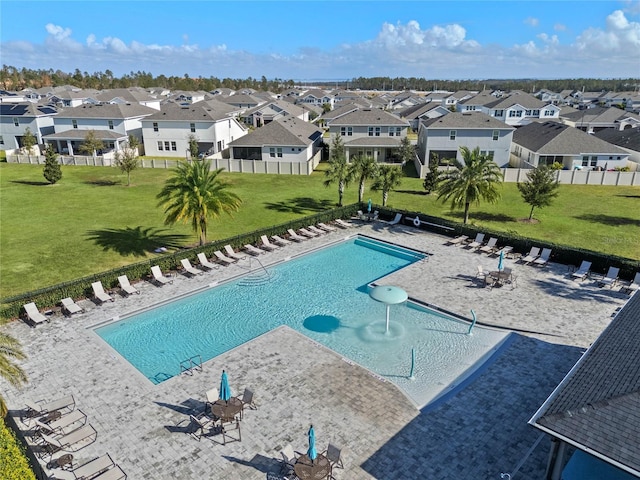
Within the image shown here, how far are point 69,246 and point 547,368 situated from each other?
2793 centimetres

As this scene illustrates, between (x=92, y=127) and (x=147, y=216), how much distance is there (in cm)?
3427

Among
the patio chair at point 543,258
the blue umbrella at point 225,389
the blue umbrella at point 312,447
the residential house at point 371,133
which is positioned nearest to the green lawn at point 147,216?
the patio chair at point 543,258

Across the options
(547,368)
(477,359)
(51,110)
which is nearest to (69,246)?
(477,359)

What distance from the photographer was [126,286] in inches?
902

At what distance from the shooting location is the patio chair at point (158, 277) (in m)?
23.9

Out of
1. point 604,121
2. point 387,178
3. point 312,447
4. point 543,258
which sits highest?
point 604,121

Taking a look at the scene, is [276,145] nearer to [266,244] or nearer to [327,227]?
[327,227]

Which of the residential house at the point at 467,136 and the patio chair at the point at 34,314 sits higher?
the residential house at the point at 467,136

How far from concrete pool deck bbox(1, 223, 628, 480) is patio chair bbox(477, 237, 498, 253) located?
5968 mm

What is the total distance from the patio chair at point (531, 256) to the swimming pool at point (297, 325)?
329 inches

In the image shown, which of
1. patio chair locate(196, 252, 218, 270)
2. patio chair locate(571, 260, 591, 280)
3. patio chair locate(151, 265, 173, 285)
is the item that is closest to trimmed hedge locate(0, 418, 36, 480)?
patio chair locate(151, 265, 173, 285)

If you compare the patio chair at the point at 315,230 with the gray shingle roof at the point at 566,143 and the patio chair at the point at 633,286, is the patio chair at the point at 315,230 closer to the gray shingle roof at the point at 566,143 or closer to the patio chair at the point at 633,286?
the patio chair at the point at 633,286

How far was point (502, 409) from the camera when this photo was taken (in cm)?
1471

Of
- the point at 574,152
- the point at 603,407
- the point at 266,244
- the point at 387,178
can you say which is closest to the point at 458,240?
the point at 387,178
